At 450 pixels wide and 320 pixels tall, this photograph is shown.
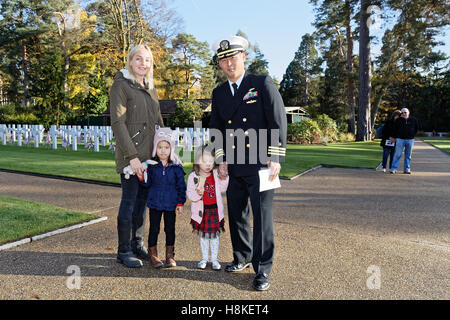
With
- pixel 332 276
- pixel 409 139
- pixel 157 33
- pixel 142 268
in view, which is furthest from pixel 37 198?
pixel 157 33

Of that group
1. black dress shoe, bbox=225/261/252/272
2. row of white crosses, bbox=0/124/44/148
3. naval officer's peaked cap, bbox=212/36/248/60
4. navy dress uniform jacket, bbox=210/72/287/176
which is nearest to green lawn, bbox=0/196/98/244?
black dress shoe, bbox=225/261/252/272

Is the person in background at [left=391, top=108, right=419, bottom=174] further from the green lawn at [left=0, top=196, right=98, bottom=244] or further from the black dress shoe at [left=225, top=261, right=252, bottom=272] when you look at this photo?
the green lawn at [left=0, top=196, right=98, bottom=244]

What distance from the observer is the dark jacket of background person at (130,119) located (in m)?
3.43

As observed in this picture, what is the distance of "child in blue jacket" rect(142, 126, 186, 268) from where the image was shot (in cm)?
357

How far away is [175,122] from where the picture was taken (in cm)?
2950

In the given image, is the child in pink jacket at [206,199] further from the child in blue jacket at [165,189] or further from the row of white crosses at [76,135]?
the row of white crosses at [76,135]

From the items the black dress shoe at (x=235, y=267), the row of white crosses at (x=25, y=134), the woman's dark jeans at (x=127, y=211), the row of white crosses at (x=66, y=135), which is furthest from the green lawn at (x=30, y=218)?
the row of white crosses at (x=25, y=134)

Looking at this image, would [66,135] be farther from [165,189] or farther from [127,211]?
[165,189]

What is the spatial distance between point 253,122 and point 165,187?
3.64 ft

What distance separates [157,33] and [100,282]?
3064 centimetres

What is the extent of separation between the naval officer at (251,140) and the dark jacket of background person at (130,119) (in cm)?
77

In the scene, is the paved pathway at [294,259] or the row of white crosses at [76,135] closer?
the paved pathway at [294,259]

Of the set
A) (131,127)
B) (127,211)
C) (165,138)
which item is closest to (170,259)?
(127,211)

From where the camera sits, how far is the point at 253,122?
10.8ft
